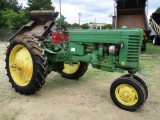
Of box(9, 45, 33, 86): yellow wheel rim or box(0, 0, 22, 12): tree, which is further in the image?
box(0, 0, 22, 12): tree

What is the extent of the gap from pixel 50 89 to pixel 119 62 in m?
1.80

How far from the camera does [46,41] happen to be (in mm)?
5719

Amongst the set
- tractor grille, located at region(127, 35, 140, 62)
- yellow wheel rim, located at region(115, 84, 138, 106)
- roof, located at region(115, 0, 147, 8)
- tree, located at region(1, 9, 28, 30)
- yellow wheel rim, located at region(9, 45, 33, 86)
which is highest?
roof, located at region(115, 0, 147, 8)

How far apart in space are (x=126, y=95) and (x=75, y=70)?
7.37 feet

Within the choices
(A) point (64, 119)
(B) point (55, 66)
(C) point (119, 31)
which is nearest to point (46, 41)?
(B) point (55, 66)

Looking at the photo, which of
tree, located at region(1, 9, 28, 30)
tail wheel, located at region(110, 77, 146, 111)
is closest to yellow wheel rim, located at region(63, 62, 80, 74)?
tail wheel, located at region(110, 77, 146, 111)

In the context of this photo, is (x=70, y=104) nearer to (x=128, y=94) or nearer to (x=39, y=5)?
(x=128, y=94)

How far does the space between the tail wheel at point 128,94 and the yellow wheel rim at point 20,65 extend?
1.80 meters

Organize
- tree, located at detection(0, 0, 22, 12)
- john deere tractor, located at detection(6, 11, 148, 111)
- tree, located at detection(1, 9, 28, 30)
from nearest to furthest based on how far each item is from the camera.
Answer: john deere tractor, located at detection(6, 11, 148, 111), tree, located at detection(1, 9, 28, 30), tree, located at detection(0, 0, 22, 12)

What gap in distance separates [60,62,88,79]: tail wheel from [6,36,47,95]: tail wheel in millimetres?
1364

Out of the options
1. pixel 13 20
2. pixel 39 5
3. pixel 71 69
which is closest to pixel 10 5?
pixel 39 5

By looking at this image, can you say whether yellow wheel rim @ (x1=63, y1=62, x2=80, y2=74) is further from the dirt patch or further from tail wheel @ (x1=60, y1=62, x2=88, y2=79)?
the dirt patch

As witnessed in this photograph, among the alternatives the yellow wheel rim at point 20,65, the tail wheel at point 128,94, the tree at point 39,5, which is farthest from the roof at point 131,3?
the tree at point 39,5

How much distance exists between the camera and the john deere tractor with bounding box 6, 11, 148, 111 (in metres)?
4.28
